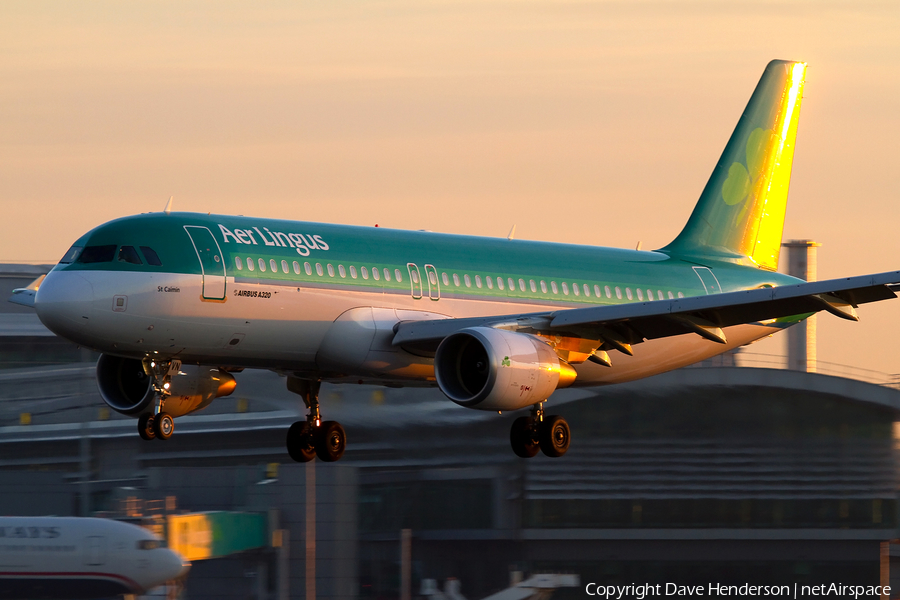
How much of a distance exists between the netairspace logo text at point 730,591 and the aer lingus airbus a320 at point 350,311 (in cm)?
1568

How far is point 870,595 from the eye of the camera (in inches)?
1727

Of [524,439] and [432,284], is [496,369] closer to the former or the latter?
[432,284]

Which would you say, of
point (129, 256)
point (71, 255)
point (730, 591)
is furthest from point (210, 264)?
point (730, 591)

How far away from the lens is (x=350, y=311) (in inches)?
1041

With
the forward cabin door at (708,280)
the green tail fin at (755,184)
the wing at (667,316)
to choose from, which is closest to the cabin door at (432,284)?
the wing at (667,316)

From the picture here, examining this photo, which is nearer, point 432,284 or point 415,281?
point 415,281

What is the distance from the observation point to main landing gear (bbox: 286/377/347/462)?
30.2 m

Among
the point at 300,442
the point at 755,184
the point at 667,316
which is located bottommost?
the point at 300,442

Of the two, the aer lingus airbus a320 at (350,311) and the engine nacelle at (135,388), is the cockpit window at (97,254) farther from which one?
the engine nacelle at (135,388)

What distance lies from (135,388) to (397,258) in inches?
255

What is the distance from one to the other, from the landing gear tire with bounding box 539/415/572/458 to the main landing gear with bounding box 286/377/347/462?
4778 mm

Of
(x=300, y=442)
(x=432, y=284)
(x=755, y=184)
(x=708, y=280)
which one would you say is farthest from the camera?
(x=755, y=184)

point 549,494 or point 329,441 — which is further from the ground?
point 329,441

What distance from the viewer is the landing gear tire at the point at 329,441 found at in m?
30.3
